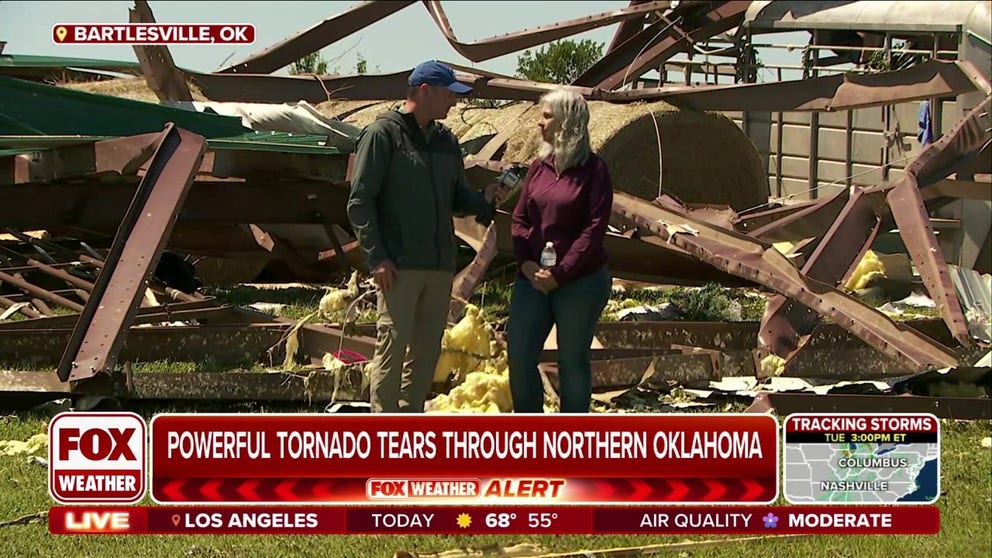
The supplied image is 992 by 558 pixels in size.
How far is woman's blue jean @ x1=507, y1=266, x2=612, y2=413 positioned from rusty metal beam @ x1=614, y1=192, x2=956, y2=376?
158 centimetres

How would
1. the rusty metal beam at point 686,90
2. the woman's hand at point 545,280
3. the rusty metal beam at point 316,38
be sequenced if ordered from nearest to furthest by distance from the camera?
the woman's hand at point 545,280
the rusty metal beam at point 686,90
the rusty metal beam at point 316,38

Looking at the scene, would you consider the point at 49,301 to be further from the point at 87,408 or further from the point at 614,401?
the point at 614,401

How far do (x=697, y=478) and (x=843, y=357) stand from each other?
3268mm

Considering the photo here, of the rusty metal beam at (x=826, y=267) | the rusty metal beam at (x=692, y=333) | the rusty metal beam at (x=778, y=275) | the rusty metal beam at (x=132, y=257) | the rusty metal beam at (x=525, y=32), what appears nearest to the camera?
the rusty metal beam at (x=132, y=257)

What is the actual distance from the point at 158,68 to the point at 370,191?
5.70 meters

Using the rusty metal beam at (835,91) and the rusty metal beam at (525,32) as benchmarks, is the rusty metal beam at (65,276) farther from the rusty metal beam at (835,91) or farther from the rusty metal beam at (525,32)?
the rusty metal beam at (835,91)

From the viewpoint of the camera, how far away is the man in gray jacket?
5.74 m

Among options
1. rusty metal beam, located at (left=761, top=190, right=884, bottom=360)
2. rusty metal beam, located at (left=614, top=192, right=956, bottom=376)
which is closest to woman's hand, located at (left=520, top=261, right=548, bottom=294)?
rusty metal beam, located at (left=614, top=192, right=956, bottom=376)

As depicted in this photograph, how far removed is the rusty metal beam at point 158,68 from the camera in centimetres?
1069

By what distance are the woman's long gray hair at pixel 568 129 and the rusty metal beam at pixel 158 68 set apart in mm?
5847

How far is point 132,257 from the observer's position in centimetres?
654

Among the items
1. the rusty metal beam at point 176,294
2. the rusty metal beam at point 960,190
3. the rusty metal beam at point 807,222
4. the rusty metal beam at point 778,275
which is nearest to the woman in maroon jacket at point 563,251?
the rusty metal beam at point 778,275

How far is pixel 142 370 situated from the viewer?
7.68 metres

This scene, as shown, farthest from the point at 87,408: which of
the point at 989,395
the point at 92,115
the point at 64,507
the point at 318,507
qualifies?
the point at 989,395
